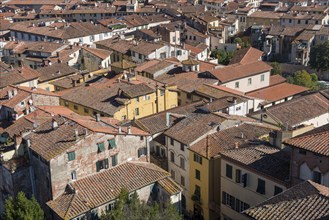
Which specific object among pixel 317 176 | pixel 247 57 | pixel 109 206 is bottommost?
pixel 109 206

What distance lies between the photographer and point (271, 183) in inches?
1473

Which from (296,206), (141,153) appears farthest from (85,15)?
(296,206)

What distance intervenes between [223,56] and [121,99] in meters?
46.8

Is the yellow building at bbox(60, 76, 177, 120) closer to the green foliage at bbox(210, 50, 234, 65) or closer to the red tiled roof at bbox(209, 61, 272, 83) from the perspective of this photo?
the red tiled roof at bbox(209, 61, 272, 83)

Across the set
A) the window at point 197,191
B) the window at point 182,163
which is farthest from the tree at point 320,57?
the window at point 197,191

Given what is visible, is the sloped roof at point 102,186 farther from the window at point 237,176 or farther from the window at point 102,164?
the window at point 237,176

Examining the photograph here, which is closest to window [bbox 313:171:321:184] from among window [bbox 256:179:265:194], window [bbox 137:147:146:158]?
window [bbox 256:179:265:194]

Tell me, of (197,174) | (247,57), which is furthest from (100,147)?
(247,57)

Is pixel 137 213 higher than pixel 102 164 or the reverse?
higher

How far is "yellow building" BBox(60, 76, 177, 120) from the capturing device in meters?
58.8

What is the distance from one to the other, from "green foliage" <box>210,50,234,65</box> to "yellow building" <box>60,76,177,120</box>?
121 ft

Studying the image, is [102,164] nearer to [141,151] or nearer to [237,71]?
[141,151]

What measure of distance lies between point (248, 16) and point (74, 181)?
103509 mm

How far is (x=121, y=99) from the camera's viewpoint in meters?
58.9
